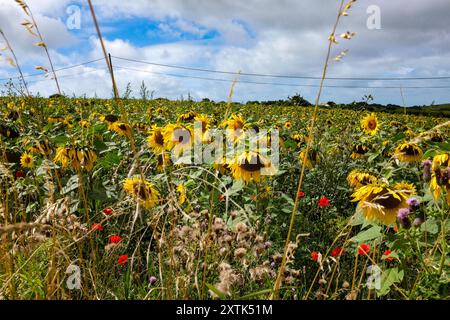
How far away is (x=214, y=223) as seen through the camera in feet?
6.15

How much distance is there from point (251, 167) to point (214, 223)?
72 centimetres

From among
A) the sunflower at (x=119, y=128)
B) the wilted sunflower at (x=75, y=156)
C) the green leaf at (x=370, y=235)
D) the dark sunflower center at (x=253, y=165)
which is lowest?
the green leaf at (x=370, y=235)

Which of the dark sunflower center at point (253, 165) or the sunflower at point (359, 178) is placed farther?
the sunflower at point (359, 178)

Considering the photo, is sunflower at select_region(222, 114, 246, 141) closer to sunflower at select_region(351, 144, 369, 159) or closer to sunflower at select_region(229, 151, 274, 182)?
sunflower at select_region(229, 151, 274, 182)

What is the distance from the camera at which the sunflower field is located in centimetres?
156

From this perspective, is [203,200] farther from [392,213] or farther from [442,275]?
[442,275]

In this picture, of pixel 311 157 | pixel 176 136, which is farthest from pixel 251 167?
pixel 311 157

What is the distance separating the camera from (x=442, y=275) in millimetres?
1663

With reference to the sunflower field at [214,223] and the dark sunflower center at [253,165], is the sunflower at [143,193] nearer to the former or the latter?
the sunflower field at [214,223]

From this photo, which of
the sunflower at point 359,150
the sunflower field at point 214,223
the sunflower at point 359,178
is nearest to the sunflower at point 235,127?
the sunflower field at point 214,223

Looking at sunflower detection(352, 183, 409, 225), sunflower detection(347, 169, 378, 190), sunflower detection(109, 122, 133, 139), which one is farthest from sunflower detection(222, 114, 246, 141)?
sunflower detection(352, 183, 409, 225)

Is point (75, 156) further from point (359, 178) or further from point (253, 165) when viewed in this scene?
point (359, 178)

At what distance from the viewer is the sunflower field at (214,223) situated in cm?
156
